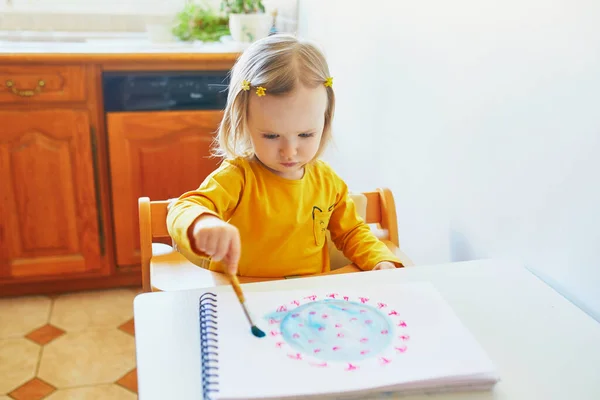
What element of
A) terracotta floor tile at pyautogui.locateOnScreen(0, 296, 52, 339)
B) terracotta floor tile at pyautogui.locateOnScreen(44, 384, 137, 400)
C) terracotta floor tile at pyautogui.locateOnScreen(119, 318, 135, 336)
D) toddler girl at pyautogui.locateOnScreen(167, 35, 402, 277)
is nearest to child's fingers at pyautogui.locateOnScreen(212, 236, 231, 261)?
toddler girl at pyautogui.locateOnScreen(167, 35, 402, 277)

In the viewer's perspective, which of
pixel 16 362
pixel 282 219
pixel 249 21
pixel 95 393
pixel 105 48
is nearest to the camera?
pixel 282 219

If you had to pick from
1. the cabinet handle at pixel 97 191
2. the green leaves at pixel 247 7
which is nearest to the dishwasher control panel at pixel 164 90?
the cabinet handle at pixel 97 191

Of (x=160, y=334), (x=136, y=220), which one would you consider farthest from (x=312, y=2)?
(x=160, y=334)

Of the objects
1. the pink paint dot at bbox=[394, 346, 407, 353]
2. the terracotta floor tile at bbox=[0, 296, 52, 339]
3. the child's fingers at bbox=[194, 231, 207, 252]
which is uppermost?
the child's fingers at bbox=[194, 231, 207, 252]

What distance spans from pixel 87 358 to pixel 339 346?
4.34 feet

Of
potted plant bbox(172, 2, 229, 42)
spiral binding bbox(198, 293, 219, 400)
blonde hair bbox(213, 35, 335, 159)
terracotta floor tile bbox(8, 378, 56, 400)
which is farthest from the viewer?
potted plant bbox(172, 2, 229, 42)

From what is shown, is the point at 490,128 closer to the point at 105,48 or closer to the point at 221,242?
the point at 221,242

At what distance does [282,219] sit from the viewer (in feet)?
3.53

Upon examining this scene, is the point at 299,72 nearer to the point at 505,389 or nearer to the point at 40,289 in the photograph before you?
the point at 505,389

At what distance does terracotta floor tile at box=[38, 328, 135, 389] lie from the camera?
166 cm

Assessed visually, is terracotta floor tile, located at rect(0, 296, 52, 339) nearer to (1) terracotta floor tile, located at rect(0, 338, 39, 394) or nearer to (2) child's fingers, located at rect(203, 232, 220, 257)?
(1) terracotta floor tile, located at rect(0, 338, 39, 394)

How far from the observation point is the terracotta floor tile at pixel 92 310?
1944 mm

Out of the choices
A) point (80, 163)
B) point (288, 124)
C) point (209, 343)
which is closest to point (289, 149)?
point (288, 124)

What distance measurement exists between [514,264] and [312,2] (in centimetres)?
141
